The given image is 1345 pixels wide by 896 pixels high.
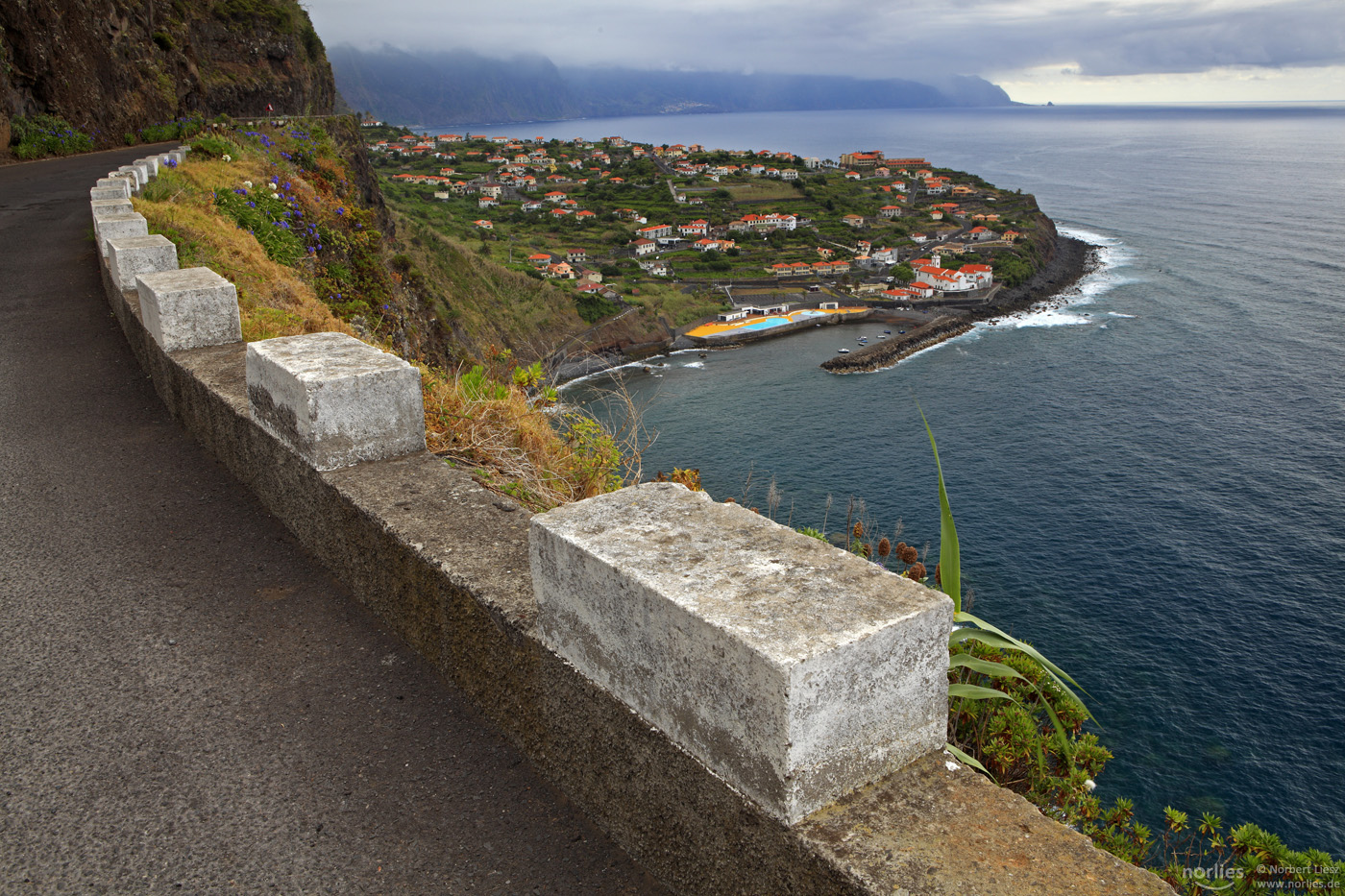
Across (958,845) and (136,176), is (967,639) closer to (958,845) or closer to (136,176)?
(958,845)

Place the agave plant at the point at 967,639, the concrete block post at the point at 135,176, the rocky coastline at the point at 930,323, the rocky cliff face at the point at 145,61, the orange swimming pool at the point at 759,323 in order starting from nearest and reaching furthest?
the agave plant at the point at 967,639 < the concrete block post at the point at 135,176 < the rocky cliff face at the point at 145,61 < the rocky coastline at the point at 930,323 < the orange swimming pool at the point at 759,323

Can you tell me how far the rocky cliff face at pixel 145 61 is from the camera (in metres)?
23.3

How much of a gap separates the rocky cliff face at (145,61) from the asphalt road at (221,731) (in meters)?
24.1

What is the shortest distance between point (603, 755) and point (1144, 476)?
1359 inches

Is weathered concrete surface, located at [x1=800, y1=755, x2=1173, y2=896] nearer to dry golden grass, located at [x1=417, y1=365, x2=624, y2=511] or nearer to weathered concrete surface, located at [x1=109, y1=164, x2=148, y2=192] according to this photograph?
dry golden grass, located at [x1=417, y1=365, x2=624, y2=511]

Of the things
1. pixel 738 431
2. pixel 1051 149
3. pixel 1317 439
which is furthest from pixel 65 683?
pixel 1051 149

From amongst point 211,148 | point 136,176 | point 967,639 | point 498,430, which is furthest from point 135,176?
point 967,639

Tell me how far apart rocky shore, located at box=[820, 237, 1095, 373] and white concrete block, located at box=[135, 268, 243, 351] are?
44.2m

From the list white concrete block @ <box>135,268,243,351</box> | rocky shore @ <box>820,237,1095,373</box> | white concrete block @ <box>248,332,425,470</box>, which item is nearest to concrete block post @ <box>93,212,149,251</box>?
white concrete block @ <box>135,268,243,351</box>

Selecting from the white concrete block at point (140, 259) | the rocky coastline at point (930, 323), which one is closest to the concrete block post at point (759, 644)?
the white concrete block at point (140, 259)

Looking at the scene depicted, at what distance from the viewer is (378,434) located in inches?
142

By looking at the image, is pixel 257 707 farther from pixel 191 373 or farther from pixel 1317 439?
pixel 1317 439

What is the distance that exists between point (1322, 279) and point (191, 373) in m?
69.6

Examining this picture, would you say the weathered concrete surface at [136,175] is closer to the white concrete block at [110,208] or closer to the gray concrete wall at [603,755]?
the white concrete block at [110,208]
